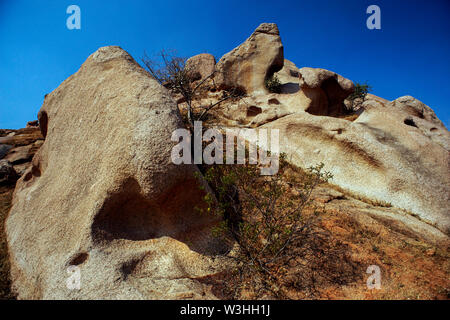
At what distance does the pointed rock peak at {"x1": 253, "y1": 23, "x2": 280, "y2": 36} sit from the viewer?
1049 centimetres

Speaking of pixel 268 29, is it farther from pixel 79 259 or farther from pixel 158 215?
pixel 79 259

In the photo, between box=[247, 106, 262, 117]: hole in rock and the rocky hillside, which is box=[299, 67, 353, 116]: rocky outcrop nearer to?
box=[247, 106, 262, 117]: hole in rock

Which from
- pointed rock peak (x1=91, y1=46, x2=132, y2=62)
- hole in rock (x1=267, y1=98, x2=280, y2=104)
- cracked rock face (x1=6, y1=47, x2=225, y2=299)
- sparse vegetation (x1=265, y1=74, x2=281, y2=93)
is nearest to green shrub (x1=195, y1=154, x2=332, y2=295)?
cracked rock face (x1=6, y1=47, x2=225, y2=299)

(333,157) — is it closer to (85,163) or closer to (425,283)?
(425,283)

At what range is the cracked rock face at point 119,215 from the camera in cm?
253

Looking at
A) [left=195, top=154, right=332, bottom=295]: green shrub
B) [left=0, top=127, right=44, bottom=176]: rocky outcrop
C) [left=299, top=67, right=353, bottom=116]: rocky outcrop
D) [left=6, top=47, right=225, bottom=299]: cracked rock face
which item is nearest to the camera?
[left=6, top=47, right=225, bottom=299]: cracked rock face

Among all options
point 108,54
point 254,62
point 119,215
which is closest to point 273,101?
point 254,62

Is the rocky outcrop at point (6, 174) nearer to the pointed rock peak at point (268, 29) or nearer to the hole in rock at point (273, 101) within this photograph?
the hole in rock at point (273, 101)

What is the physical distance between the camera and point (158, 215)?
10.4 ft

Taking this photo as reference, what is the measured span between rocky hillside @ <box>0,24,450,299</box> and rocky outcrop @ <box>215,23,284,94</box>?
632 centimetres

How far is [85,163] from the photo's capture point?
3275 mm
